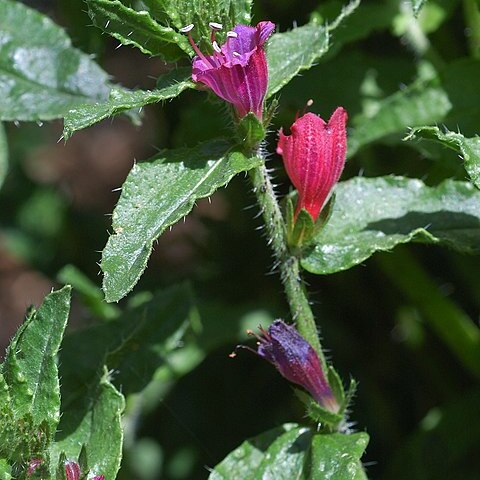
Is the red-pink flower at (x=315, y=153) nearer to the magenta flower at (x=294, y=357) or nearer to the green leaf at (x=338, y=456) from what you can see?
the magenta flower at (x=294, y=357)

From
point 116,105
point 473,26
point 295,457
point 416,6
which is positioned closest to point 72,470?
point 295,457

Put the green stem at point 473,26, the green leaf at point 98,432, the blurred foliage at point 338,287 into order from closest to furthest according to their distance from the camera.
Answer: the green leaf at point 98,432 < the blurred foliage at point 338,287 < the green stem at point 473,26

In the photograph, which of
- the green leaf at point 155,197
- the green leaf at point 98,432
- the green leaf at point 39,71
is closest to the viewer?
the green leaf at point 155,197

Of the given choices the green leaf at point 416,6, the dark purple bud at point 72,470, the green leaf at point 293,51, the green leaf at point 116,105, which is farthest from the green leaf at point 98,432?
the green leaf at point 416,6

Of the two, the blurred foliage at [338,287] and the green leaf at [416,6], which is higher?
the green leaf at [416,6]

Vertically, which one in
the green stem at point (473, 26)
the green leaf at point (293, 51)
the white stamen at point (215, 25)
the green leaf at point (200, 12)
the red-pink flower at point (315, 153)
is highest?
the green leaf at point (200, 12)

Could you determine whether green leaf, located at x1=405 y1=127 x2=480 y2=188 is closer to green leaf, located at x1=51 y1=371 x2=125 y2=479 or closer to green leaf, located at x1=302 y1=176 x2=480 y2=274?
green leaf, located at x1=302 y1=176 x2=480 y2=274

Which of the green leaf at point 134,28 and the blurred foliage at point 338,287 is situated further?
the blurred foliage at point 338,287

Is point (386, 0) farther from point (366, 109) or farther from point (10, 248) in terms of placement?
point (10, 248)
